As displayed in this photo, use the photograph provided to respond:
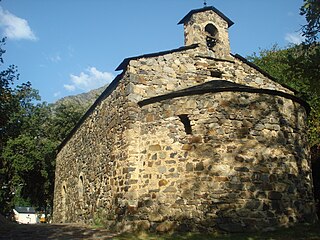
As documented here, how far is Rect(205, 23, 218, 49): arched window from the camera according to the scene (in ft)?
39.3

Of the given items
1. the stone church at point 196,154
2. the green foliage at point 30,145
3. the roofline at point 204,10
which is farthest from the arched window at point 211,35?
the green foliage at point 30,145

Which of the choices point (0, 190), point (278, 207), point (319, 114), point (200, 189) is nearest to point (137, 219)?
point (200, 189)

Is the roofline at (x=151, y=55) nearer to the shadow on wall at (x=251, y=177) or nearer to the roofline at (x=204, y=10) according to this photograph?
the roofline at (x=204, y=10)

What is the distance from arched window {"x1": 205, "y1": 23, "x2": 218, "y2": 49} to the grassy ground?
7096 millimetres

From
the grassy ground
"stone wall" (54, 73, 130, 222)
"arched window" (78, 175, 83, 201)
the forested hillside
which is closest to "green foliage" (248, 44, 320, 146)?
the forested hillside

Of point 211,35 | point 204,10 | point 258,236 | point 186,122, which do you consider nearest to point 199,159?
point 186,122

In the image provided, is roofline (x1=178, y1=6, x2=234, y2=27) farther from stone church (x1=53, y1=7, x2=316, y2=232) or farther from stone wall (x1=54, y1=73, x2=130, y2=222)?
stone wall (x1=54, y1=73, x2=130, y2=222)

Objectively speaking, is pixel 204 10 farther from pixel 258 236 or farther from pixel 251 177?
pixel 258 236

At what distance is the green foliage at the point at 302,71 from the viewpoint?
780 centimetres

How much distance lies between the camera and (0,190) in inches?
963

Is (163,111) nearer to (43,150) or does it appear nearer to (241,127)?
(241,127)

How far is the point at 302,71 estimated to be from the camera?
8023 mm

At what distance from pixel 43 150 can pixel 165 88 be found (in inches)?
656

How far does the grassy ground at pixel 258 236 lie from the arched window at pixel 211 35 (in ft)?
23.3
